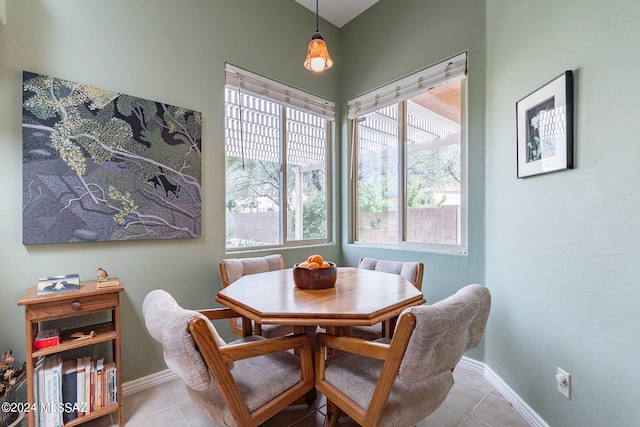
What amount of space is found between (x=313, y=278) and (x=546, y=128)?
1506 mm

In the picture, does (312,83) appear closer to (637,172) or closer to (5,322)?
(637,172)

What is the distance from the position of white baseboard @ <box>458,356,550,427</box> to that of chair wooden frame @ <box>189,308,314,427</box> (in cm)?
132

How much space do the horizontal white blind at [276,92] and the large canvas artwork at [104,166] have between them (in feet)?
1.79

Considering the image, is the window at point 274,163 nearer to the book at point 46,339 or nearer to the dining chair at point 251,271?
the dining chair at point 251,271

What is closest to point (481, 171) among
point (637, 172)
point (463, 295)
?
point (637, 172)

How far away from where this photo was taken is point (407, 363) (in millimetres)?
1005

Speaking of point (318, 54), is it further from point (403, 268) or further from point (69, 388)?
point (69, 388)

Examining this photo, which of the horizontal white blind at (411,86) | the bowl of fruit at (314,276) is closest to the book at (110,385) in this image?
the bowl of fruit at (314,276)

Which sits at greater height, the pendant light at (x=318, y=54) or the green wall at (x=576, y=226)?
the pendant light at (x=318, y=54)

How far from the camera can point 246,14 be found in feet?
8.34

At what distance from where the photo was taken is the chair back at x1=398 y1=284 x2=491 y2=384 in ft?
3.18

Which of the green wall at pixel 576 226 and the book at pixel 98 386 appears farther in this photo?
the book at pixel 98 386

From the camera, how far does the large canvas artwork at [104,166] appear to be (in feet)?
5.38

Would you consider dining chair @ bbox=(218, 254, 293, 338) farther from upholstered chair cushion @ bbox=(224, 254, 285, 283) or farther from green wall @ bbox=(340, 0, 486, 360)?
green wall @ bbox=(340, 0, 486, 360)
